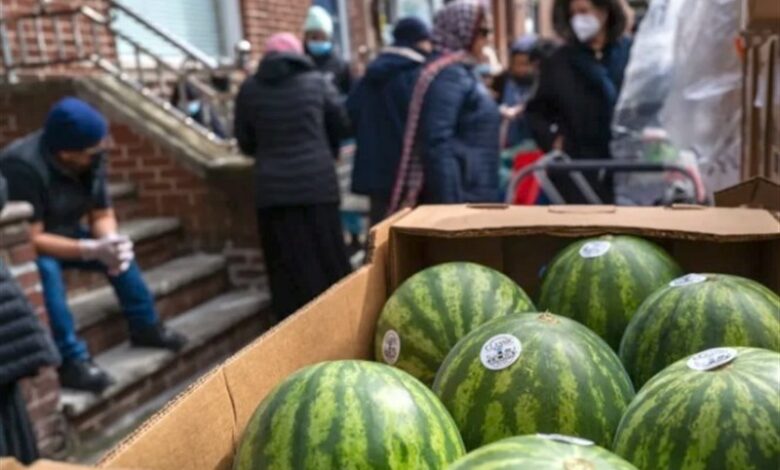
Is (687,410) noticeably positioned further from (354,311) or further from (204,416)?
A: (354,311)

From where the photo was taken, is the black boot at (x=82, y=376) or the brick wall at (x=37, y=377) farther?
the black boot at (x=82, y=376)

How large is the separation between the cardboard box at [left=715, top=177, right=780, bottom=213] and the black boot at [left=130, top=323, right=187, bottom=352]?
11.5 ft

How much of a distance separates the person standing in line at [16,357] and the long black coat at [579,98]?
278 cm

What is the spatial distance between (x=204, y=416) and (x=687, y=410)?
2.18 feet

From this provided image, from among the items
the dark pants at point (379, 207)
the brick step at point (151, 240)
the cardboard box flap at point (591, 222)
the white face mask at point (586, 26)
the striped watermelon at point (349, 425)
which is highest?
the white face mask at point (586, 26)

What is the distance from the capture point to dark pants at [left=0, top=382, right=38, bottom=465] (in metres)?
3.13

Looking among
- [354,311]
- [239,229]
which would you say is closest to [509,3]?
[239,229]

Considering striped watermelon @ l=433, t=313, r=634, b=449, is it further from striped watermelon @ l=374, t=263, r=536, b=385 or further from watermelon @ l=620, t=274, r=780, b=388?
striped watermelon @ l=374, t=263, r=536, b=385

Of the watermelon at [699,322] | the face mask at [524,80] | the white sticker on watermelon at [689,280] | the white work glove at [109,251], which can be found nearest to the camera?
the watermelon at [699,322]

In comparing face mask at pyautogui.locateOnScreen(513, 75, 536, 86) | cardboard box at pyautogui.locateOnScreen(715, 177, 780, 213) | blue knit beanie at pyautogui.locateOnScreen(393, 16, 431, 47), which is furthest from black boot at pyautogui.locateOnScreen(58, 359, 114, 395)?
face mask at pyautogui.locateOnScreen(513, 75, 536, 86)

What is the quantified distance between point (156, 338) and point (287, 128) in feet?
4.49

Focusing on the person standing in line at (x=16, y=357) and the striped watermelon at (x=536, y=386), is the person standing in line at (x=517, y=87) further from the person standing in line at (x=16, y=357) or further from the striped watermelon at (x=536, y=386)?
the striped watermelon at (x=536, y=386)

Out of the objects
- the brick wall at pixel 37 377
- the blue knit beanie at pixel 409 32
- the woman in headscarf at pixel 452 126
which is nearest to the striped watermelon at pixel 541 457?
the brick wall at pixel 37 377

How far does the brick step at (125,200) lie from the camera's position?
6.09 m
